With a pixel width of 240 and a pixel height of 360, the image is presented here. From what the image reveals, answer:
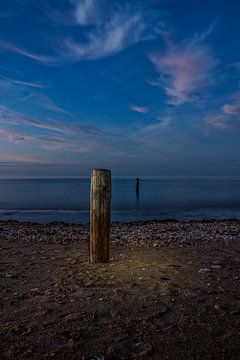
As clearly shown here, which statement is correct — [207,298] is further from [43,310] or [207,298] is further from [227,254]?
[227,254]

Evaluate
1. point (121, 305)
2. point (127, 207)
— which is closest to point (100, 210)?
point (121, 305)

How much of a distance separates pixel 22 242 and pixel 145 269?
5100 millimetres

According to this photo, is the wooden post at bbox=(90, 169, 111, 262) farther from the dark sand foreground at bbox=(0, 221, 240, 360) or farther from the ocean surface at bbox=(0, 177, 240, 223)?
the ocean surface at bbox=(0, 177, 240, 223)

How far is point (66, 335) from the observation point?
3971 millimetres

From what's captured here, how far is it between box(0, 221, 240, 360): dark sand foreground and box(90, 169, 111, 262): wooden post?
503 mm

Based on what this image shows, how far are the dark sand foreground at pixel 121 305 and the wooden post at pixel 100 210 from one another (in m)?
0.50

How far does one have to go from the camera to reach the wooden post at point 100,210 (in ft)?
24.2

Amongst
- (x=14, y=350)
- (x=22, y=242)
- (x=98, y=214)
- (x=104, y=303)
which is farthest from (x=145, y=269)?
(x=22, y=242)

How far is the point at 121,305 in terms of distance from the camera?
4.96 meters

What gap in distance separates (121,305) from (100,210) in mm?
2761

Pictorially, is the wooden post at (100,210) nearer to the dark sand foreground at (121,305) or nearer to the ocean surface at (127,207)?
the dark sand foreground at (121,305)

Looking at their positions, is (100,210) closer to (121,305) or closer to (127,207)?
(121,305)

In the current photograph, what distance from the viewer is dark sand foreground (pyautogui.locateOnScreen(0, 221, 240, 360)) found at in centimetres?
367

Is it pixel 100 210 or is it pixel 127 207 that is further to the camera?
pixel 127 207
